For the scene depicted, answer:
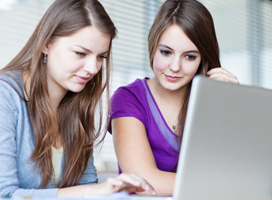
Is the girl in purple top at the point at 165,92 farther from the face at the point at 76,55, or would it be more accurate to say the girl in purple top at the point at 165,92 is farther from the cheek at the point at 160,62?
the face at the point at 76,55

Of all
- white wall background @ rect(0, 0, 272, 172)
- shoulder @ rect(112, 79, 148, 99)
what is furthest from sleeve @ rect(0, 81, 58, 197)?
white wall background @ rect(0, 0, 272, 172)

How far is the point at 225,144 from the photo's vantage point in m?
0.86

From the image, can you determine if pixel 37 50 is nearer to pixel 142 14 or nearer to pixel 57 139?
pixel 57 139

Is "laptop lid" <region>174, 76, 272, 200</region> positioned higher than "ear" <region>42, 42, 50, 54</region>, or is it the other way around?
"ear" <region>42, 42, 50, 54</region>

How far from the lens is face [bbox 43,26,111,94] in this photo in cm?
128

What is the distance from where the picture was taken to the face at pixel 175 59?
61.0 inches

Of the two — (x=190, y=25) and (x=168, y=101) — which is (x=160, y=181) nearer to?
(x=168, y=101)

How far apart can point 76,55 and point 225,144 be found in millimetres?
634

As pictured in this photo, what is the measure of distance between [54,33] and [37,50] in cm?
8

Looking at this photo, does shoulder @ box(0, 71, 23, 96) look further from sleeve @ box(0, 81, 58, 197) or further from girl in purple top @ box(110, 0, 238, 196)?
girl in purple top @ box(110, 0, 238, 196)

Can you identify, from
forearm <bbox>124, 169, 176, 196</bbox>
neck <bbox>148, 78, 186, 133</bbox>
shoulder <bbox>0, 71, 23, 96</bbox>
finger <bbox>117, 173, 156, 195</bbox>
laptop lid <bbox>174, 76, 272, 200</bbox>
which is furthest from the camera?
neck <bbox>148, 78, 186, 133</bbox>

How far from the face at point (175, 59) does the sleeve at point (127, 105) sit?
0.14 meters

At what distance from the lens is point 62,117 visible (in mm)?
1479

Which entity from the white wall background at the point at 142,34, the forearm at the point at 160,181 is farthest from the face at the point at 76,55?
the white wall background at the point at 142,34
